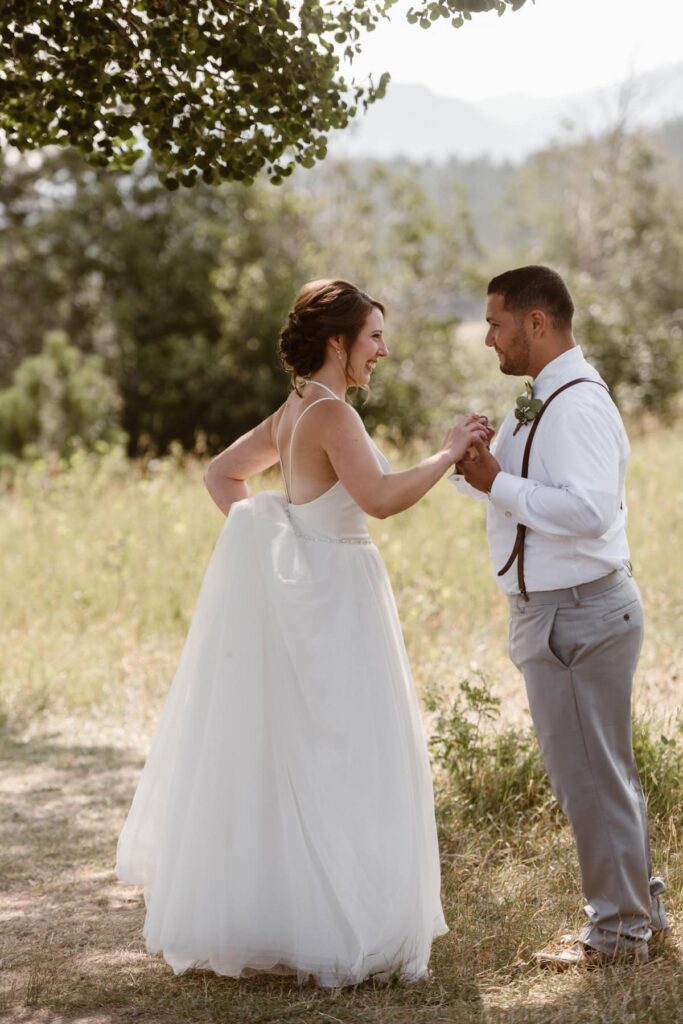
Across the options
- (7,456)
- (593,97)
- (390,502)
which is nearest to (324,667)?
(390,502)

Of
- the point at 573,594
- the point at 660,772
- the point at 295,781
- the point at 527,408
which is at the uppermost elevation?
the point at 527,408

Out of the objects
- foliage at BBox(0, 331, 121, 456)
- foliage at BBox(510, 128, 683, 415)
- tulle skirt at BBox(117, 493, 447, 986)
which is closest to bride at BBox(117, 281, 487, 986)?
tulle skirt at BBox(117, 493, 447, 986)

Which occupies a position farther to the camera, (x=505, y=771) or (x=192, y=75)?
(x=505, y=771)

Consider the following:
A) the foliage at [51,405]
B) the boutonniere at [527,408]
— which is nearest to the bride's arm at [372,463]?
the boutonniere at [527,408]

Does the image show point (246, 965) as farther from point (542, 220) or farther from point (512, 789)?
point (542, 220)

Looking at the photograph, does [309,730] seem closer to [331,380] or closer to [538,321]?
[331,380]

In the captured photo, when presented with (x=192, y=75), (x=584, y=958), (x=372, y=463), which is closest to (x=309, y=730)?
(x=372, y=463)

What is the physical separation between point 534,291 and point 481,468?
0.57 metres

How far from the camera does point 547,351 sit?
371 centimetres

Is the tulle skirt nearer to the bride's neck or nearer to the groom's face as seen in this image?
the bride's neck

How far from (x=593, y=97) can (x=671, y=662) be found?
27781 millimetres

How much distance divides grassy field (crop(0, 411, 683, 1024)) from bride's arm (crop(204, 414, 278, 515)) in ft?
5.38

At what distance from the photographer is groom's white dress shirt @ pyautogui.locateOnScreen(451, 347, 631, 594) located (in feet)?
11.5

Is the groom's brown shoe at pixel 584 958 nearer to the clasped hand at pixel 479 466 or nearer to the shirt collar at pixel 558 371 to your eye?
the clasped hand at pixel 479 466
